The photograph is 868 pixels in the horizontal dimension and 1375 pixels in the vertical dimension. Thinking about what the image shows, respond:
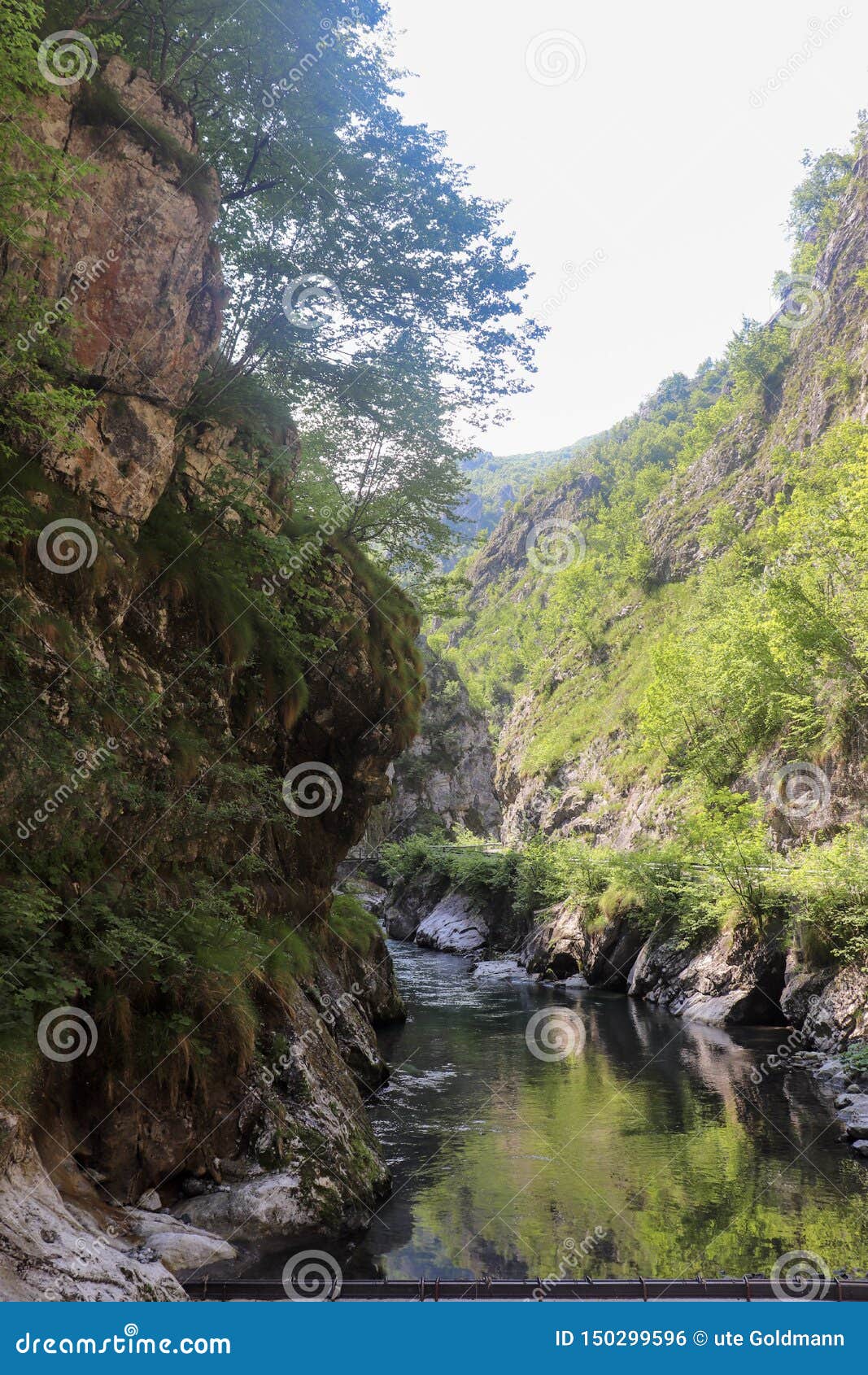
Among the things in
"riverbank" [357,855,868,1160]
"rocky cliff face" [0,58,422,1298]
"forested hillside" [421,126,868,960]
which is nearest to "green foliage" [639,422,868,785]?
"forested hillside" [421,126,868,960]

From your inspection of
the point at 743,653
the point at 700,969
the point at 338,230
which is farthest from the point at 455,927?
the point at 338,230

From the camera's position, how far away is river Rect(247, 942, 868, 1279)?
9688 millimetres

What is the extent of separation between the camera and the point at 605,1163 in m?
12.9

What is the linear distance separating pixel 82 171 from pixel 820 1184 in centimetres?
1508

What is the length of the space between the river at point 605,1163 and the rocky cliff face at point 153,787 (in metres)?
1.26

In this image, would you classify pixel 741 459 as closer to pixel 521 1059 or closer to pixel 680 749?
pixel 680 749

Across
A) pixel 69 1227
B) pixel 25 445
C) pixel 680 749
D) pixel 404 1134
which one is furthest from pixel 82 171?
pixel 680 749

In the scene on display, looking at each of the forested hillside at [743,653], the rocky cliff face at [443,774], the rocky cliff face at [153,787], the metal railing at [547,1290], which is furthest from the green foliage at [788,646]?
the rocky cliff face at [443,774]

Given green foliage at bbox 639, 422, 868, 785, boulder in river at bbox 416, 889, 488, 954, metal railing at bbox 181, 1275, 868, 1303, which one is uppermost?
green foliage at bbox 639, 422, 868, 785

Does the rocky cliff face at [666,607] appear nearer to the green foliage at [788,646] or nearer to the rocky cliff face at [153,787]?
the green foliage at [788,646]

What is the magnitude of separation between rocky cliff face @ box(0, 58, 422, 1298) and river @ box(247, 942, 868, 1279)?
4.13 feet

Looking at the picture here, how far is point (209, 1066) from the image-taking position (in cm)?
930

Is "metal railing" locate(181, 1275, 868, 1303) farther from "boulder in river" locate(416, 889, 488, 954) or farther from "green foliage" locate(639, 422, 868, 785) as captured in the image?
"boulder in river" locate(416, 889, 488, 954)

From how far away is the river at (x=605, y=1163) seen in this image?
9688 mm
